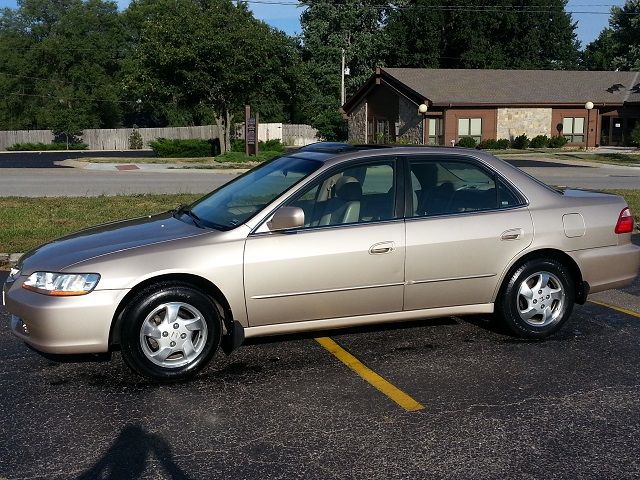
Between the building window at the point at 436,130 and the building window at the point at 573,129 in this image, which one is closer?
the building window at the point at 436,130

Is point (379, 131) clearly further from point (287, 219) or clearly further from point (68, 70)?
point (287, 219)

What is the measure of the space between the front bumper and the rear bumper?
3.67 meters

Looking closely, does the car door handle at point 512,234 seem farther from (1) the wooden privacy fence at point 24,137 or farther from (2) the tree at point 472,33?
(2) the tree at point 472,33

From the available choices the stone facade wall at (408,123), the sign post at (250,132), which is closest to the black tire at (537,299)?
the sign post at (250,132)

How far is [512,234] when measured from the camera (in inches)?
230

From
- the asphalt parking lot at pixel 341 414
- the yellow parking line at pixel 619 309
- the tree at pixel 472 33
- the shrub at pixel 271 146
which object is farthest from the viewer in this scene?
the tree at pixel 472 33

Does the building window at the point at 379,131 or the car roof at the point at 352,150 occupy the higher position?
the building window at the point at 379,131

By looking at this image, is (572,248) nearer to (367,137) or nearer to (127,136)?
(367,137)

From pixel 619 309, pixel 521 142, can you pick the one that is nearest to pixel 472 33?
pixel 521 142

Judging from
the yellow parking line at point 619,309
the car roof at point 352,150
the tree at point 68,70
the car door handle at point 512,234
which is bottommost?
the yellow parking line at point 619,309

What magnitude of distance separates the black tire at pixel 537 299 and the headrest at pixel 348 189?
1.41 meters

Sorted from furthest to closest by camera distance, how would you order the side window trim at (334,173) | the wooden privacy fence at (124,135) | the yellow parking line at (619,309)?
the wooden privacy fence at (124,135), the yellow parking line at (619,309), the side window trim at (334,173)

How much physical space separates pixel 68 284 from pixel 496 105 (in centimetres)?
4273

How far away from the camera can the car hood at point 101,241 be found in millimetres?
5059
